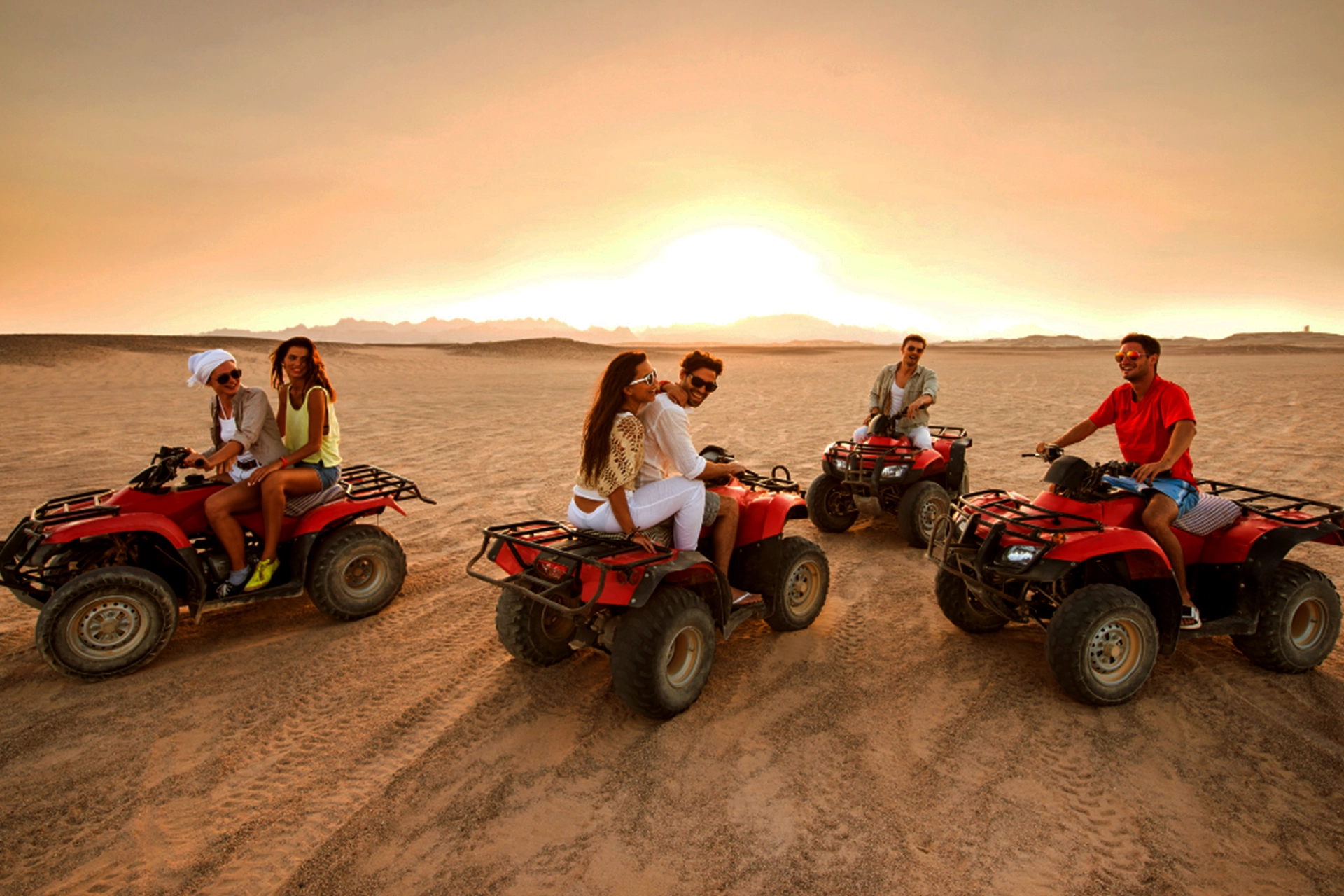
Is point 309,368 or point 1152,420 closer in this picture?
point 1152,420

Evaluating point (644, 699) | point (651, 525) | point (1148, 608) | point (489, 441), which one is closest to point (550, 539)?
point (651, 525)

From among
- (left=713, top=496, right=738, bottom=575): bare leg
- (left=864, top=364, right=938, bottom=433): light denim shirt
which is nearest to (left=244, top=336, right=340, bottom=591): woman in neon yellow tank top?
(left=713, top=496, right=738, bottom=575): bare leg

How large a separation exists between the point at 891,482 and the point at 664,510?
368cm

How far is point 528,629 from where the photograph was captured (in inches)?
174

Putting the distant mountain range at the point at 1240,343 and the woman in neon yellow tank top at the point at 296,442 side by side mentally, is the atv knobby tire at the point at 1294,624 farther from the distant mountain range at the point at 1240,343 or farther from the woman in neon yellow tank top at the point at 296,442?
the distant mountain range at the point at 1240,343

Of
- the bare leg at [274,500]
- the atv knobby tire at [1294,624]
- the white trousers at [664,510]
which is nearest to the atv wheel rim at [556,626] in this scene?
the white trousers at [664,510]

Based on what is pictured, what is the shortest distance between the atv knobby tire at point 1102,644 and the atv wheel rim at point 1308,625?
119 cm

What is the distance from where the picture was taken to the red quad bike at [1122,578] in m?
4.00

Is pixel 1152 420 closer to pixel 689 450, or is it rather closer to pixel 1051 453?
pixel 1051 453

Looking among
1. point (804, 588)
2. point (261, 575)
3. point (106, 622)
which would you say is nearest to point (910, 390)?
point (804, 588)

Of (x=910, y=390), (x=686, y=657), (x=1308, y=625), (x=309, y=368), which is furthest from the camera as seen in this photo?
(x=910, y=390)

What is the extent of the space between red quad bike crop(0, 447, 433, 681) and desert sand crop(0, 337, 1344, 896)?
269 millimetres

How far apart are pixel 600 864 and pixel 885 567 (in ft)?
14.1

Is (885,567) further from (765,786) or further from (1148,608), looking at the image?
(765,786)
